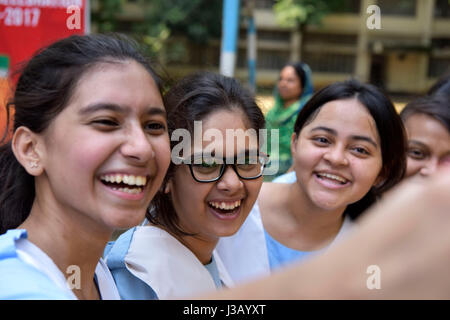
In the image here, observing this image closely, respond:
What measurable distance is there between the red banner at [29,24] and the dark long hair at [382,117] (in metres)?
1.71

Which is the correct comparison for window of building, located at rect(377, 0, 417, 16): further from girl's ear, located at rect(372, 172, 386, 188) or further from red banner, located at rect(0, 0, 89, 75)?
girl's ear, located at rect(372, 172, 386, 188)

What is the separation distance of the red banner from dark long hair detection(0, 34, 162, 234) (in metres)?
1.88

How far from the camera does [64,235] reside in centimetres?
112

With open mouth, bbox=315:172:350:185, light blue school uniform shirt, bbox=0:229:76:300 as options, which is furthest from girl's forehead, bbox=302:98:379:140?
light blue school uniform shirt, bbox=0:229:76:300

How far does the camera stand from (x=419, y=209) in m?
0.35

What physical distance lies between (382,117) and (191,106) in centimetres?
86

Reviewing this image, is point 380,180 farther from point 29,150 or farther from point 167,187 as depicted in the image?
point 29,150

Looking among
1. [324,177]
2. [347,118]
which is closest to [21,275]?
[324,177]

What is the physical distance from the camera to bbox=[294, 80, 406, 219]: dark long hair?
1.96 m

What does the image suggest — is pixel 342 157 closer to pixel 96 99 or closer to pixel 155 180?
pixel 155 180

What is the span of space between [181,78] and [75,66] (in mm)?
699

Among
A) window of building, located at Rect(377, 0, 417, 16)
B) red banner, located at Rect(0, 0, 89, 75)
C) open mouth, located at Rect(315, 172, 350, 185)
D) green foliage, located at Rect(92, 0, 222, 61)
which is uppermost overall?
window of building, located at Rect(377, 0, 417, 16)

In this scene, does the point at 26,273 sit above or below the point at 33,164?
below
